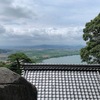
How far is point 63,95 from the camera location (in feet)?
49.0

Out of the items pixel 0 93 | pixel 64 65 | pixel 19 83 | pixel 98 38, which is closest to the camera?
pixel 0 93

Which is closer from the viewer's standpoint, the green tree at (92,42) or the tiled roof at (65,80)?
the tiled roof at (65,80)

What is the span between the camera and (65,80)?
53.2 feet

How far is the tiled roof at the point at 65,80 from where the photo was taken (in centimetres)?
1491

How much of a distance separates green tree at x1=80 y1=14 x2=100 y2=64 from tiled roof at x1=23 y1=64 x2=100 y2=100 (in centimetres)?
1294

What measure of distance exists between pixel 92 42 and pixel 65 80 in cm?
1503

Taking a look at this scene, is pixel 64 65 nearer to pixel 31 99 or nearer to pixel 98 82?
pixel 98 82

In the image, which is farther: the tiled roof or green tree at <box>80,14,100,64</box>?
green tree at <box>80,14,100,64</box>

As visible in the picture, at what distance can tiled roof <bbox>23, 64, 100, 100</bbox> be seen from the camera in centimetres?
1491

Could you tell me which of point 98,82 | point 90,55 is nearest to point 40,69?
point 98,82

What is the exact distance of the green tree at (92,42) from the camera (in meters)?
30.0

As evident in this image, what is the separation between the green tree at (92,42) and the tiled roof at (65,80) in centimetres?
1294

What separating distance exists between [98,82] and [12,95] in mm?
10971

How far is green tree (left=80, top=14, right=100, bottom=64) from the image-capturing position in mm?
29973
